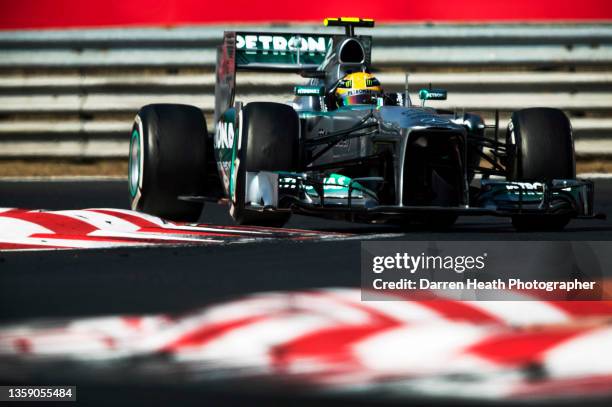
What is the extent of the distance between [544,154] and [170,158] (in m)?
2.54

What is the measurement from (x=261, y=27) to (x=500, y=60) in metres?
2.45

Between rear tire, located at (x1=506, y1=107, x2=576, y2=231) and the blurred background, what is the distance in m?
4.27

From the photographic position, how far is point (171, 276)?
Answer: 19.4 feet

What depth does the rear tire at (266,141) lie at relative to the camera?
28.5 ft

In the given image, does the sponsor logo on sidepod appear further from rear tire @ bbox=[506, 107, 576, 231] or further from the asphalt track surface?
rear tire @ bbox=[506, 107, 576, 231]

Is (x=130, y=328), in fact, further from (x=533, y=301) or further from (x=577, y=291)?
(x=577, y=291)

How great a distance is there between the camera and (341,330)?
4.39 meters

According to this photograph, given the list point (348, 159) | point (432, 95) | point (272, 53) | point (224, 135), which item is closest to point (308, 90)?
point (348, 159)

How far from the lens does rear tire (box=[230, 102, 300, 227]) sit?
8.69 meters

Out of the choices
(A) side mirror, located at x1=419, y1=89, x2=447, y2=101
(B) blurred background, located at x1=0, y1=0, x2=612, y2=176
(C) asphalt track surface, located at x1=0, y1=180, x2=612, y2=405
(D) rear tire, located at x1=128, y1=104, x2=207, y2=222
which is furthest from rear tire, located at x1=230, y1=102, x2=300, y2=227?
(B) blurred background, located at x1=0, y1=0, x2=612, y2=176

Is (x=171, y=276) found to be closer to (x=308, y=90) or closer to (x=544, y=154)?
(x=308, y=90)

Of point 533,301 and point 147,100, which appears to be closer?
point 533,301

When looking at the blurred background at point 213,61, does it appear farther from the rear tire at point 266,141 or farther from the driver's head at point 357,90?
the rear tire at point 266,141

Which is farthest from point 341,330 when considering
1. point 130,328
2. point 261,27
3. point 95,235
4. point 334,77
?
point 261,27
